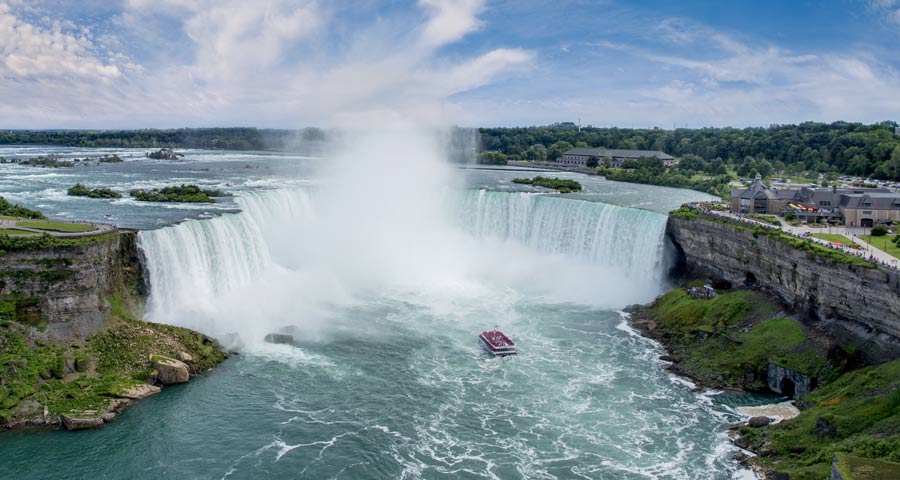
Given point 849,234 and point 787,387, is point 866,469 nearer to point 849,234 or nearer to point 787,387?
point 787,387

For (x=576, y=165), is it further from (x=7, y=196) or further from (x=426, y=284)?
(x=7, y=196)

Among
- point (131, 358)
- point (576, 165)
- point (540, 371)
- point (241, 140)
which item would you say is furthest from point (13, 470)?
point (241, 140)

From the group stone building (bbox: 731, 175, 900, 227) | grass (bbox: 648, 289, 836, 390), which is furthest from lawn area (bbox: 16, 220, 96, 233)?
stone building (bbox: 731, 175, 900, 227)

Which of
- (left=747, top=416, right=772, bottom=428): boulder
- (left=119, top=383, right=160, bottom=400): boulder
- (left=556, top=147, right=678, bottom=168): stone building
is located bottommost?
(left=119, top=383, right=160, bottom=400): boulder

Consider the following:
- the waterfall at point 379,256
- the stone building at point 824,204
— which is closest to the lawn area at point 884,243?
the stone building at point 824,204

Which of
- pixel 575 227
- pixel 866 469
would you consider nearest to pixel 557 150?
pixel 575 227

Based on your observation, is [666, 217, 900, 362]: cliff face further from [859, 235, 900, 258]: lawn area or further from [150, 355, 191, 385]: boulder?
[150, 355, 191, 385]: boulder
